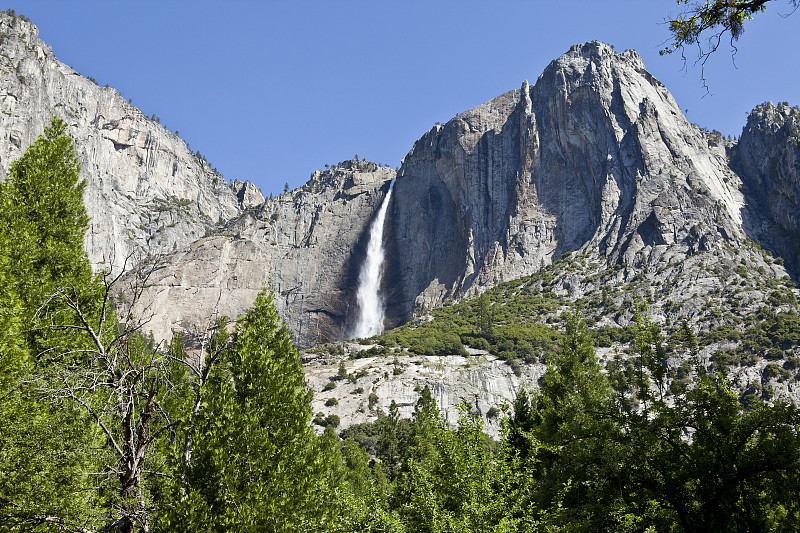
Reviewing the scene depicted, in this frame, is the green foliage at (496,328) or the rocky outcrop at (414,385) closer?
Answer: the rocky outcrop at (414,385)

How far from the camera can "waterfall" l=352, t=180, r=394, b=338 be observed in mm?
134125

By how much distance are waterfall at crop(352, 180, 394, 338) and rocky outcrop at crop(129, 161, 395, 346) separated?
200 cm

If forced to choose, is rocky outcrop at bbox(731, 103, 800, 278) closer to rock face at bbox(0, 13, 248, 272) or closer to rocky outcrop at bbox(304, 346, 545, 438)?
rocky outcrop at bbox(304, 346, 545, 438)

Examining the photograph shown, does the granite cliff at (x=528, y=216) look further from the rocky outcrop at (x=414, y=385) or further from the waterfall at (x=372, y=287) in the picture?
the rocky outcrop at (x=414, y=385)

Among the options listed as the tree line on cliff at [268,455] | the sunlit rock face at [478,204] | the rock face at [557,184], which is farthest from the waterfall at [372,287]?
the tree line on cliff at [268,455]

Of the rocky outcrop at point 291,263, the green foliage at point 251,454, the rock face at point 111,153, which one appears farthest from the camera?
the rocky outcrop at point 291,263

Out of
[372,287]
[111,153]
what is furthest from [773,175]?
[111,153]

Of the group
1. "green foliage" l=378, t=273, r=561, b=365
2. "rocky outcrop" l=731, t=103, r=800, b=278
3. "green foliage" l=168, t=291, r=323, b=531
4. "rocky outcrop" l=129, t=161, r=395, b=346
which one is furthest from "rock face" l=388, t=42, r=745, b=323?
"green foliage" l=168, t=291, r=323, b=531

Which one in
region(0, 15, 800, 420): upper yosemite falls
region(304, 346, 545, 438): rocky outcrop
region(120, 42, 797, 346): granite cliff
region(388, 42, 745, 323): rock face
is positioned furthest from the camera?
region(388, 42, 745, 323): rock face

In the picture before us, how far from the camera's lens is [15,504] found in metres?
11.8

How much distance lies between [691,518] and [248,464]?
430 inches

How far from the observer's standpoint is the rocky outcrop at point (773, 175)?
107312 millimetres

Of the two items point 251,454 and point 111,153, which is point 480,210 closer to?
point 111,153

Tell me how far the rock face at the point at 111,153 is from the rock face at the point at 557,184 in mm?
63715
